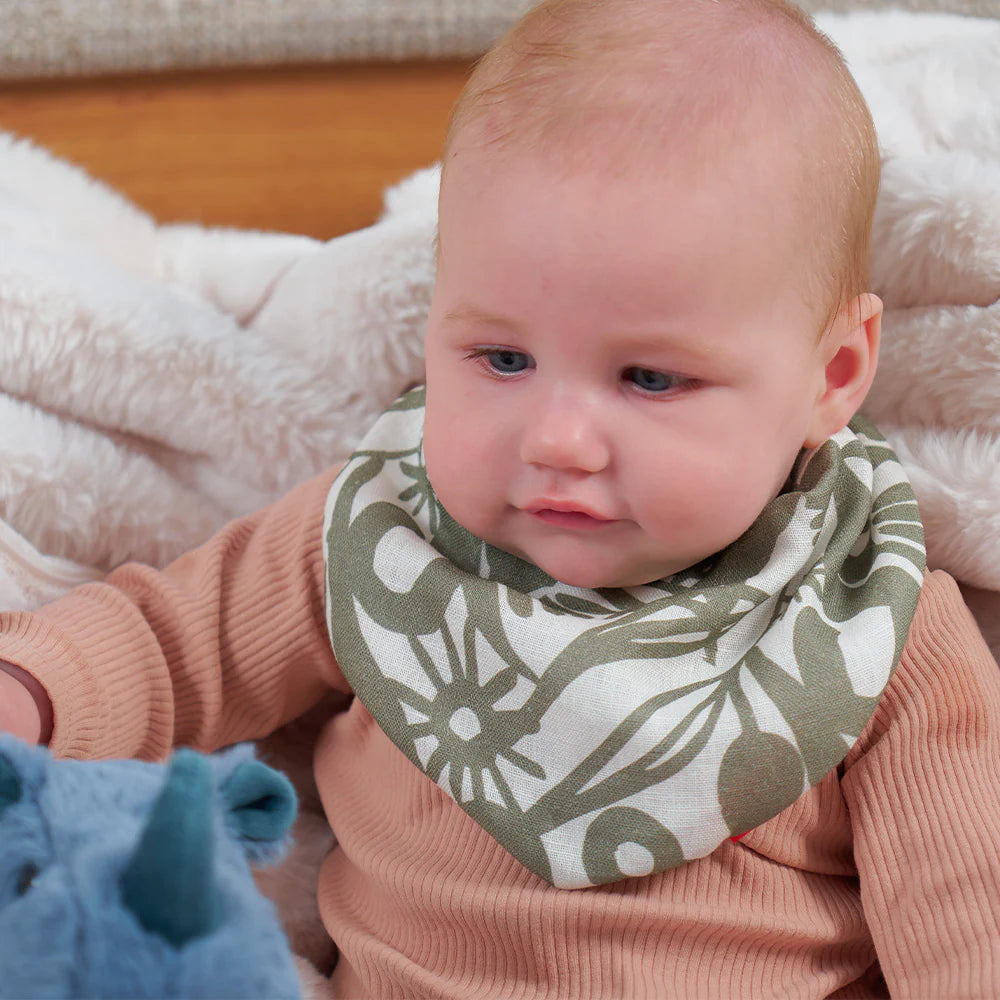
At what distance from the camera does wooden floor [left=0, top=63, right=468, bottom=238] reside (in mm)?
1201

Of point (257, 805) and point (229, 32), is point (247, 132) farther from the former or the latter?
point (257, 805)

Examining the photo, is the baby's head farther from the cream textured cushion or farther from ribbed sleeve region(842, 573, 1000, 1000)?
the cream textured cushion

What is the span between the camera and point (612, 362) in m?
0.68

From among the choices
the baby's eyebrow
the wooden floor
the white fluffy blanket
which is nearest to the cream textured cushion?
the wooden floor

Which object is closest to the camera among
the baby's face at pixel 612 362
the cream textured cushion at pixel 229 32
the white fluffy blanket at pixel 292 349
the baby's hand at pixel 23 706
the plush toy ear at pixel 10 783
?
the plush toy ear at pixel 10 783

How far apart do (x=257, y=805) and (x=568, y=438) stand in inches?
10.6

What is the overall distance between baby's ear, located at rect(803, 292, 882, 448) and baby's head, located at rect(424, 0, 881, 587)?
2cm

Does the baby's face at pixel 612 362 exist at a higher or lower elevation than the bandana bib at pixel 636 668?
higher

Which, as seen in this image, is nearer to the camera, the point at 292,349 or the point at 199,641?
the point at 199,641

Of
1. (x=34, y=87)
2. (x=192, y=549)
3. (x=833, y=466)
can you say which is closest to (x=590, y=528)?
(x=833, y=466)

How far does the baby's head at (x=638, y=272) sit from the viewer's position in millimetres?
664

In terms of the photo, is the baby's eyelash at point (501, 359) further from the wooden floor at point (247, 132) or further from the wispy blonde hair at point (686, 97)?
the wooden floor at point (247, 132)

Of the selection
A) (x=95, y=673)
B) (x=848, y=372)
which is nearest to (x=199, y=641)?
(x=95, y=673)

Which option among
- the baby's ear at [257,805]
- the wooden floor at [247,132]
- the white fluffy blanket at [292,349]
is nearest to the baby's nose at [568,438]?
the baby's ear at [257,805]
